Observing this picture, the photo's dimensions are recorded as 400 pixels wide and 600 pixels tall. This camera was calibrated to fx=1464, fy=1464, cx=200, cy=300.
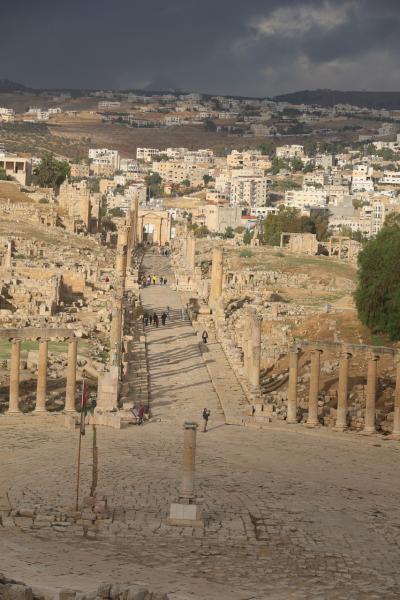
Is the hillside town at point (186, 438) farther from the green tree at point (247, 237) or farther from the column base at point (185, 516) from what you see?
the green tree at point (247, 237)

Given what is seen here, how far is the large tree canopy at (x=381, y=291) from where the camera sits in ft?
168

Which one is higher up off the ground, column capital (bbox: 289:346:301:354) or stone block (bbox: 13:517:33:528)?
column capital (bbox: 289:346:301:354)

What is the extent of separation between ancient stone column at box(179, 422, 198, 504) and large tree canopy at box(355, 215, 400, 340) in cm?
2335

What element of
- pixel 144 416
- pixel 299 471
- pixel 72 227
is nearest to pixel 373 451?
pixel 299 471

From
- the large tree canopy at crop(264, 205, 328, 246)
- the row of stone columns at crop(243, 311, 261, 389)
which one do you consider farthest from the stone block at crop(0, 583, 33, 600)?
the large tree canopy at crop(264, 205, 328, 246)

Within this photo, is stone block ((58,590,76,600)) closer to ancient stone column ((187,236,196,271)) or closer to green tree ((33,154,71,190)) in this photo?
ancient stone column ((187,236,196,271))

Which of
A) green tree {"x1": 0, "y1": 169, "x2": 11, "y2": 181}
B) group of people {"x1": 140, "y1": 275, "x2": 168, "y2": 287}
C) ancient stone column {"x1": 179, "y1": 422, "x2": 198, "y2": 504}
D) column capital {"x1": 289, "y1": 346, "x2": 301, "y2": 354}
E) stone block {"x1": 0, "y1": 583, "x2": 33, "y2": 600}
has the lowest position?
stone block {"x1": 0, "y1": 583, "x2": 33, "y2": 600}

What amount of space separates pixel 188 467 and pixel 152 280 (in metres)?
59.2

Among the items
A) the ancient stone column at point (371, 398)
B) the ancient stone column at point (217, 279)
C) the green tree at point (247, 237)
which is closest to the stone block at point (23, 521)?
the ancient stone column at point (371, 398)

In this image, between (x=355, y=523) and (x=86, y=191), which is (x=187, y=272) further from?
(x=355, y=523)

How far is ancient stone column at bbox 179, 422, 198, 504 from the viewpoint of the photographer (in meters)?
27.4

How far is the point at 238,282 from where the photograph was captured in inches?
3519

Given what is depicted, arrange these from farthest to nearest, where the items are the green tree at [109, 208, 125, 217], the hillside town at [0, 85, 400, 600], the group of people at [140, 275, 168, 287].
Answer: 1. the green tree at [109, 208, 125, 217]
2. the group of people at [140, 275, 168, 287]
3. the hillside town at [0, 85, 400, 600]

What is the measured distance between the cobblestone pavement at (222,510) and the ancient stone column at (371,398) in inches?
35.5
